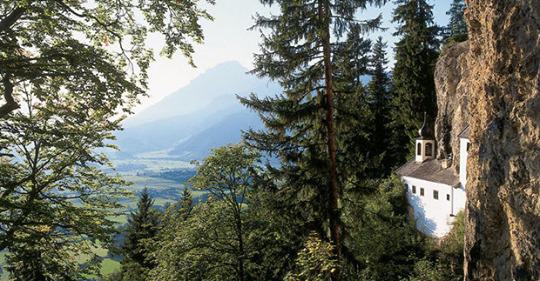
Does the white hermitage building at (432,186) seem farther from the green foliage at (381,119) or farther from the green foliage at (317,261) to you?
the green foliage at (317,261)

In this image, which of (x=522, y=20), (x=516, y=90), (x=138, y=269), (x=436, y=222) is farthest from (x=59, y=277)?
(x=436, y=222)

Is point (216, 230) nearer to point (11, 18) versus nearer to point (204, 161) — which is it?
point (204, 161)

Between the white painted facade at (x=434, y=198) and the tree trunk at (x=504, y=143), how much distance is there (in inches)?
719

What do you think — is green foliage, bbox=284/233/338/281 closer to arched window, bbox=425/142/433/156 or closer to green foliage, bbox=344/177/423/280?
green foliage, bbox=344/177/423/280

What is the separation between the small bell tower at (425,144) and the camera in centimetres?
3594

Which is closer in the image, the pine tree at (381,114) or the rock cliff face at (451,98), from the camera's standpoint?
the rock cliff face at (451,98)

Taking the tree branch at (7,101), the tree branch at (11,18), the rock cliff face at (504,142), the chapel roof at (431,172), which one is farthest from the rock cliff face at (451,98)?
the tree branch at (11,18)

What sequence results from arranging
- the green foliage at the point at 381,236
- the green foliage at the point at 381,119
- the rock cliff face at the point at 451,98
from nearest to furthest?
1. the green foliage at the point at 381,236
2. the rock cliff face at the point at 451,98
3. the green foliage at the point at 381,119

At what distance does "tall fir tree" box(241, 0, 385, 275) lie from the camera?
41.9 ft

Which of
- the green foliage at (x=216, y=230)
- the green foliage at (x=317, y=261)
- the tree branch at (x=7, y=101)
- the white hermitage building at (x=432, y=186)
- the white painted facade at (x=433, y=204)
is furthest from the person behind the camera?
the white painted facade at (x=433, y=204)

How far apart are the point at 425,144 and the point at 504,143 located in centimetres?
2705

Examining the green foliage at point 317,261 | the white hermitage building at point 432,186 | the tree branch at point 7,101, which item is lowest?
the white hermitage building at point 432,186

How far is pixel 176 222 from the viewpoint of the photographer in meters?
20.6

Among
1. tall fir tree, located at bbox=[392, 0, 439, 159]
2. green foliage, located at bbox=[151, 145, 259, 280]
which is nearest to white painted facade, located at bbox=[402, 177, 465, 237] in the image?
tall fir tree, located at bbox=[392, 0, 439, 159]
